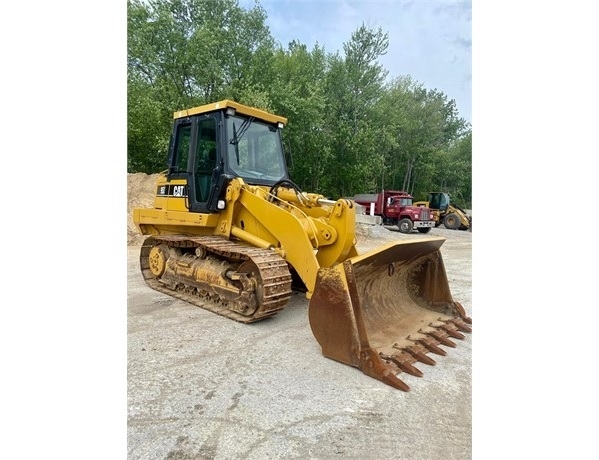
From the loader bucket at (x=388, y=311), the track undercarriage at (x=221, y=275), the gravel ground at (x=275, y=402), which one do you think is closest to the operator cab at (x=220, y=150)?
the track undercarriage at (x=221, y=275)

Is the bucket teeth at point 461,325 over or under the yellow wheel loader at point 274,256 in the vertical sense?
under

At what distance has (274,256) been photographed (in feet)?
11.4

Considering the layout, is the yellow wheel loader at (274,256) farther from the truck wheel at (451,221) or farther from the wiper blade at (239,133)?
the truck wheel at (451,221)

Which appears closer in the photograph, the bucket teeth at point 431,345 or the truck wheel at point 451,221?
the bucket teeth at point 431,345

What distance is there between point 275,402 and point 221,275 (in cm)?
175

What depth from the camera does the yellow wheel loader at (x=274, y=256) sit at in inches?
103

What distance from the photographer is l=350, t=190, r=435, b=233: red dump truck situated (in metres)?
14.4

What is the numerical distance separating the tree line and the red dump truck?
0.60m

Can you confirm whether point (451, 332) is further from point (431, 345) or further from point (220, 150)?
point (220, 150)

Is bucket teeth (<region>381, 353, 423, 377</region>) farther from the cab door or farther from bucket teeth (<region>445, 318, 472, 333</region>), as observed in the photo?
the cab door

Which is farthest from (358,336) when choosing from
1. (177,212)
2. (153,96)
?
(177,212)

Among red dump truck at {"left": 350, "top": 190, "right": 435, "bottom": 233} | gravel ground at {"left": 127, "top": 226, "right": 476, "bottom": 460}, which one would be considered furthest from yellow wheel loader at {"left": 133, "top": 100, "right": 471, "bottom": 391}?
red dump truck at {"left": 350, "top": 190, "right": 435, "bottom": 233}

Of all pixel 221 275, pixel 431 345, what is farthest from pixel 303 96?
pixel 431 345

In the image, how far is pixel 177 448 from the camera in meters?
1.75
